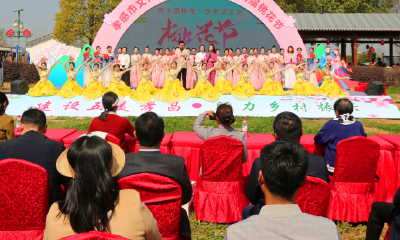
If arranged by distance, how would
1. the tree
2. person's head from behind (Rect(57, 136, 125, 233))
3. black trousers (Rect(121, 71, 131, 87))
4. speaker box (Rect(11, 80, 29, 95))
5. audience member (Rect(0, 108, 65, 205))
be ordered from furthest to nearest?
1. the tree
2. black trousers (Rect(121, 71, 131, 87))
3. speaker box (Rect(11, 80, 29, 95))
4. audience member (Rect(0, 108, 65, 205))
5. person's head from behind (Rect(57, 136, 125, 233))

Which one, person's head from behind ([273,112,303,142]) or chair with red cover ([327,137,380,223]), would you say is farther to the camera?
chair with red cover ([327,137,380,223])

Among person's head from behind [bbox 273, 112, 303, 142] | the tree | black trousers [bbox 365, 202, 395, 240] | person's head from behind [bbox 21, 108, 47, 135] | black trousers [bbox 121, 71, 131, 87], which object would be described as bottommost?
black trousers [bbox 365, 202, 395, 240]

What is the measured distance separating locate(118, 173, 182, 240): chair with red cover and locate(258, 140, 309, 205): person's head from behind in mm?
793

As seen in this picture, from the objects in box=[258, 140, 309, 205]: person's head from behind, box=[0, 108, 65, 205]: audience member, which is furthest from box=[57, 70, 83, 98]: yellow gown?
box=[258, 140, 309, 205]: person's head from behind

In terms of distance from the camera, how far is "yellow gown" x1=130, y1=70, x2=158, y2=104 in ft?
29.1

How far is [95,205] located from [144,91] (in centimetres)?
784

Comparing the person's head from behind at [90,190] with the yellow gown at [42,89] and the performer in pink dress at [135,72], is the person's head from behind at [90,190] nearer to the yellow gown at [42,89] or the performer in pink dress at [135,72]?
the yellow gown at [42,89]

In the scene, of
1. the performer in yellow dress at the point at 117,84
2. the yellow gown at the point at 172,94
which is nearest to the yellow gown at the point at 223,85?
the yellow gown at the point at 172,94

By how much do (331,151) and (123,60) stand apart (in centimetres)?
927

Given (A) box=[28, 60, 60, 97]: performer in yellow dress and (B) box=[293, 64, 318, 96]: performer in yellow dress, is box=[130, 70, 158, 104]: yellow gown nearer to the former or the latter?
(A) box=[28, 60, 60, 97]: performer in yellow dress

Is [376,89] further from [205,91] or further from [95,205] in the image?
[95,205]

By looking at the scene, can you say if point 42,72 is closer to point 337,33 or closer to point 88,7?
point 337,33

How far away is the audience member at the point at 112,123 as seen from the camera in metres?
3.66

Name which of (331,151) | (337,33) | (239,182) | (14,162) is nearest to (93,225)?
(14,162)
